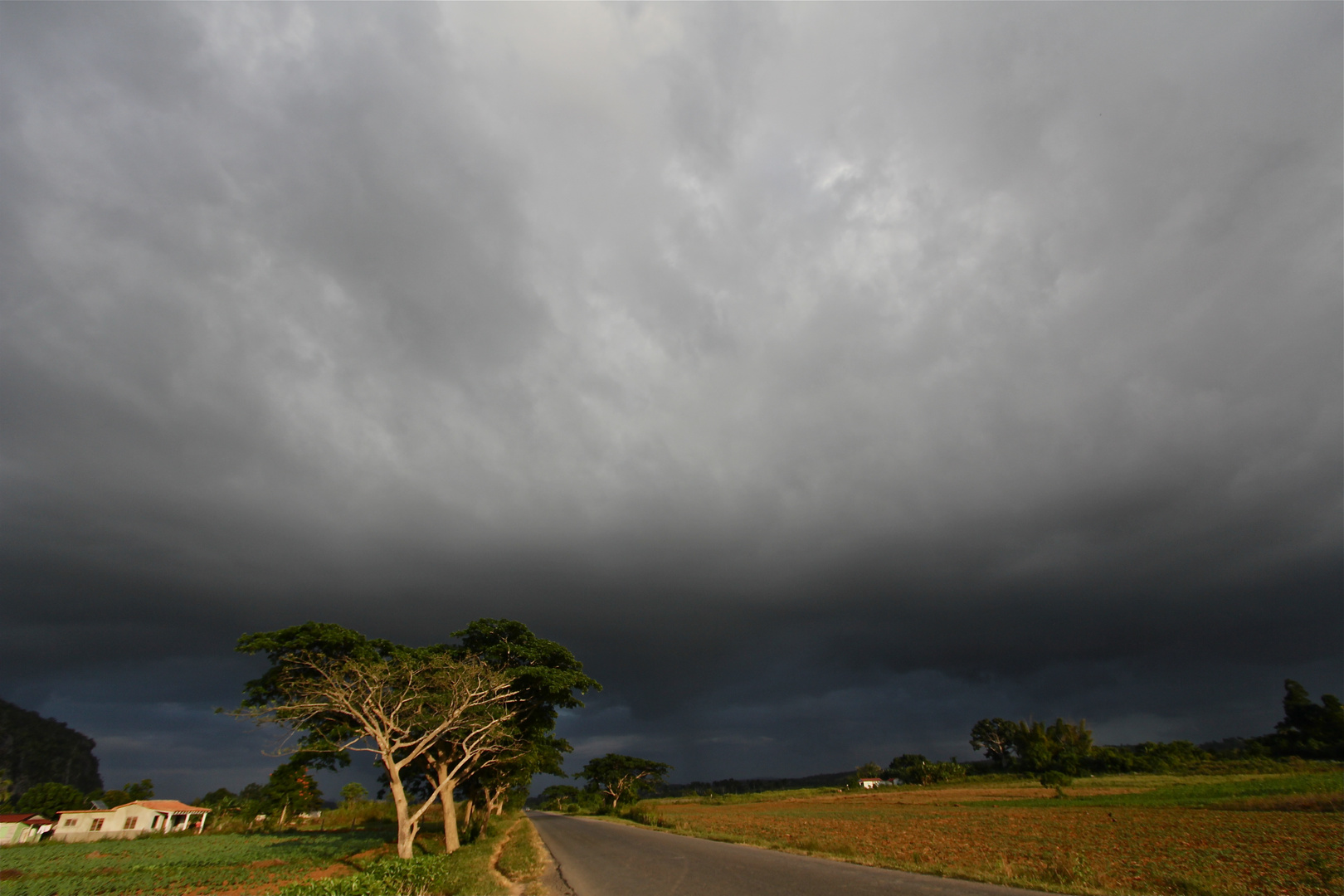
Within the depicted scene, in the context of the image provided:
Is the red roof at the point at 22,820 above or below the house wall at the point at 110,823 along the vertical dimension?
above

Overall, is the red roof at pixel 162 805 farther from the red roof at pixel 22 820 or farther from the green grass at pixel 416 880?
the green grass at pixel 416 880

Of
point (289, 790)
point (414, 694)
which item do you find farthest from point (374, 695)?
point (289, 790)

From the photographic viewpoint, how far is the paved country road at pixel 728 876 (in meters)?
14.3

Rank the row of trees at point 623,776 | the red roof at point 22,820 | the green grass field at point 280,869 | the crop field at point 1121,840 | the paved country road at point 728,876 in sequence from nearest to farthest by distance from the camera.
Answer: the paved country road at point 728,876 → the crop field at point 1121,840 → the green grass field at point 280,869 → the red roof at point 22,820 → the row of trees at point 623,776

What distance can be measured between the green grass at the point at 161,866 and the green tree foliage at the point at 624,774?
196 feet

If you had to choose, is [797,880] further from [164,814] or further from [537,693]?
[164,814]

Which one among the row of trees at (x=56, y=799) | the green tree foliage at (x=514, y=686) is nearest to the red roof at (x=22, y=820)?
the row of trees at (x=56, y=799)

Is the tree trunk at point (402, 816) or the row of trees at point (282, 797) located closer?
the tree trunk at point (402, 816)

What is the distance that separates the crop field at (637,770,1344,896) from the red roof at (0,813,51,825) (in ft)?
206

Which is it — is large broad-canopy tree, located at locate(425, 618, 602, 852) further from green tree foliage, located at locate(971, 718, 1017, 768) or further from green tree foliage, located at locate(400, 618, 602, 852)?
green tree foliage, located at locate(971, 718, 1017, 768)

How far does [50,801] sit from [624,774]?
7758 centimetres

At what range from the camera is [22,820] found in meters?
58.4

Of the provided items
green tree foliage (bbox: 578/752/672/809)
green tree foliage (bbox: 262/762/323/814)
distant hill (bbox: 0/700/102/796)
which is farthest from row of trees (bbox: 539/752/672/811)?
distant hill (bbox: 0/700/102/796)

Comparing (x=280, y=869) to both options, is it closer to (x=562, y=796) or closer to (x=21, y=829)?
(x=21, y=829)
